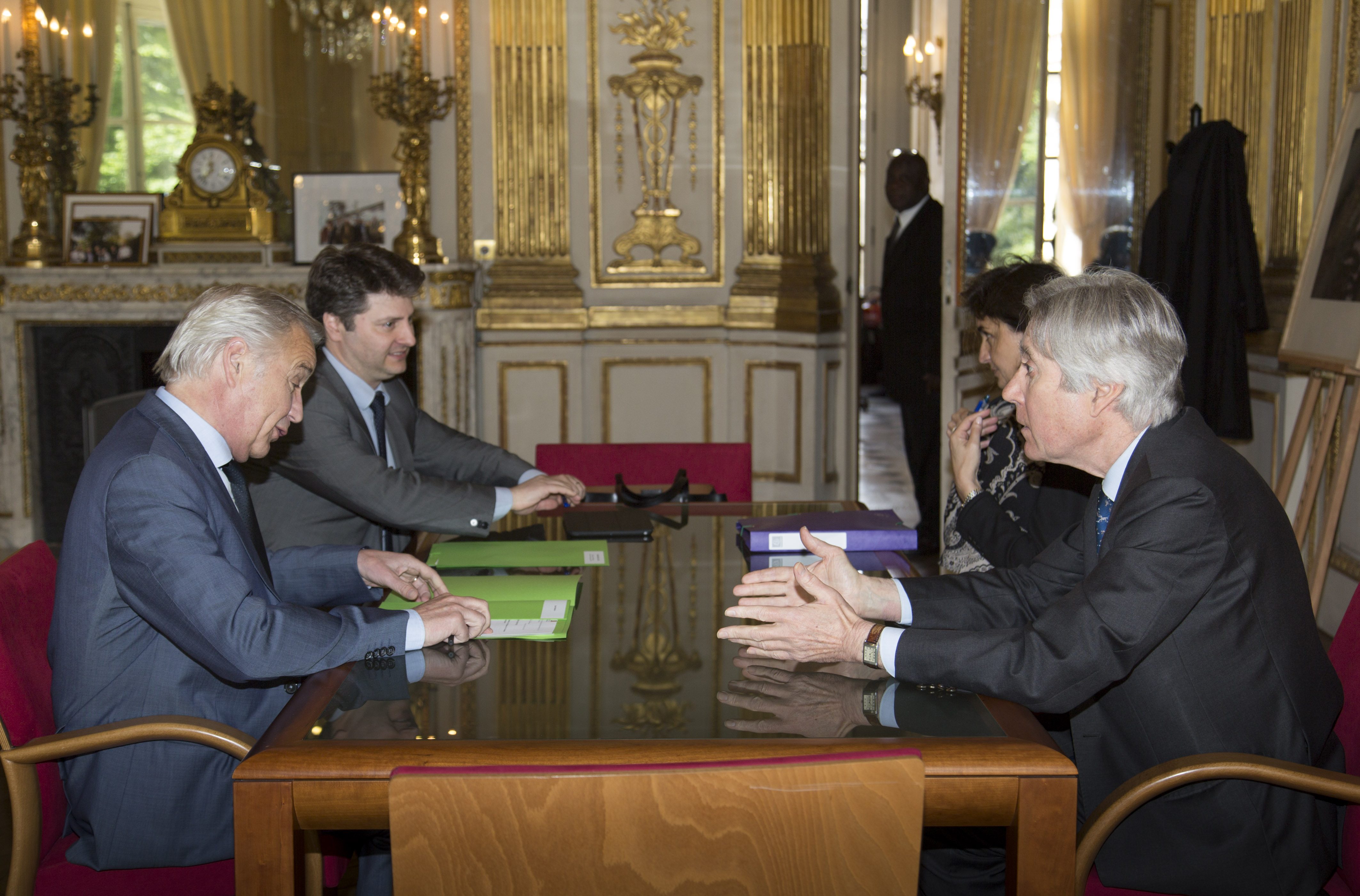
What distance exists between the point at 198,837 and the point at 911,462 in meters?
4.16

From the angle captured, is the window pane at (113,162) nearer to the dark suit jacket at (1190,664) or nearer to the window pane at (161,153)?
A: the window pane at (161,153)

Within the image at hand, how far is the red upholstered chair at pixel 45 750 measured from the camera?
1548 mm

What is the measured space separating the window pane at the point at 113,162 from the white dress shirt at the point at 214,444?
460 cm

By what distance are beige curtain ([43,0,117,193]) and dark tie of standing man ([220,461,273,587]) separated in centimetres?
450

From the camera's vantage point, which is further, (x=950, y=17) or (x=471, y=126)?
(x=471, y=126)

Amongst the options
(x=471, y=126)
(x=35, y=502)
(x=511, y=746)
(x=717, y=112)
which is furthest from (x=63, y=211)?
(x=511, y=746)

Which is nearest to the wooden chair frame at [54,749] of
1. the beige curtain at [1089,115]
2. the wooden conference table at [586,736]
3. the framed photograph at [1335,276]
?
the wooden conference table at [586,736]

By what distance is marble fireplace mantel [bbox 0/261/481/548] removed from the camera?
5277 mm

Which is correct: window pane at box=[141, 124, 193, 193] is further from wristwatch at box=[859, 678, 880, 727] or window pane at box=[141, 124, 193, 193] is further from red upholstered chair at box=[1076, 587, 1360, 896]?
red upholstered chair at box=[1076, 587, 1360, 896]

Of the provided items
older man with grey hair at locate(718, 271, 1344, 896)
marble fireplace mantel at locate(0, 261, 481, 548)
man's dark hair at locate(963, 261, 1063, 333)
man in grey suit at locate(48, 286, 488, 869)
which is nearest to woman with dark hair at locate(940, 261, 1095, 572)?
man's dark hair at locate(963, 261, 1063, 333)

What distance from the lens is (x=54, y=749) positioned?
155 cm

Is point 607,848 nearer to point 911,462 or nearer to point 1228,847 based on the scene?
point 1228,847

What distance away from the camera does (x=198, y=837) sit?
1.64m

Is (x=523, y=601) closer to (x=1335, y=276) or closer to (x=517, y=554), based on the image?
(x=517, y=554)
